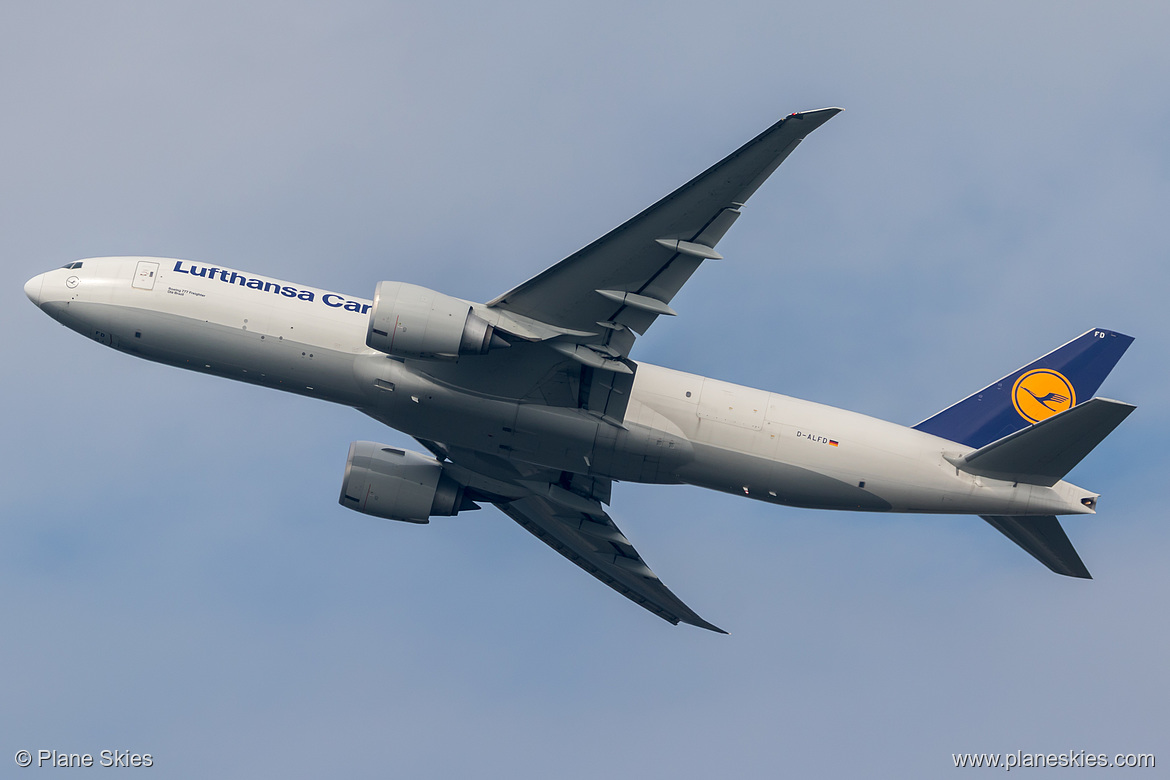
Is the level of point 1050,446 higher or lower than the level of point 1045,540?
higher

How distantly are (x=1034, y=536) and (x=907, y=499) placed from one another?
489cm

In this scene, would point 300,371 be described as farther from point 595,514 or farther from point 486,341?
point 595,514

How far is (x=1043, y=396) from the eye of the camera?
37469 millimetres

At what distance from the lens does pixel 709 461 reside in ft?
113

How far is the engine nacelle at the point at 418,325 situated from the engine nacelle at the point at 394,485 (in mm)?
9498

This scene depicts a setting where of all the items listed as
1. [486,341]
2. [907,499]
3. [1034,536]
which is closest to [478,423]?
[486,341]

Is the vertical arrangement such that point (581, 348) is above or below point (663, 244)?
below

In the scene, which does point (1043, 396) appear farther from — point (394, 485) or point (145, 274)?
point (145, 274)

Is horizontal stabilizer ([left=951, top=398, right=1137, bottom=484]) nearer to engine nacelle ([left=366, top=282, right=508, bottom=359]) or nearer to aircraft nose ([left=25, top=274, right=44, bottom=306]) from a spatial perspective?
engine nacelle ([left=366, top=282, right=508, bottom=359])

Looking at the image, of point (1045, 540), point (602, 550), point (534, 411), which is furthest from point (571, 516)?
point (1045, 540)

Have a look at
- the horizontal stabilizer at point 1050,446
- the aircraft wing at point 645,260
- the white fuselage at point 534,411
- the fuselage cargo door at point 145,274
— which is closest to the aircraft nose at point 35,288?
the white fuselage at point 534,411

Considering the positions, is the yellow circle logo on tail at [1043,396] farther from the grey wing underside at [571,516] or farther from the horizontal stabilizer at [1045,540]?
the grey wing underside at [571,516]

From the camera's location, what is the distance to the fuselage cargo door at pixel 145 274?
114 feet

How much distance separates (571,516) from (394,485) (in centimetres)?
688
